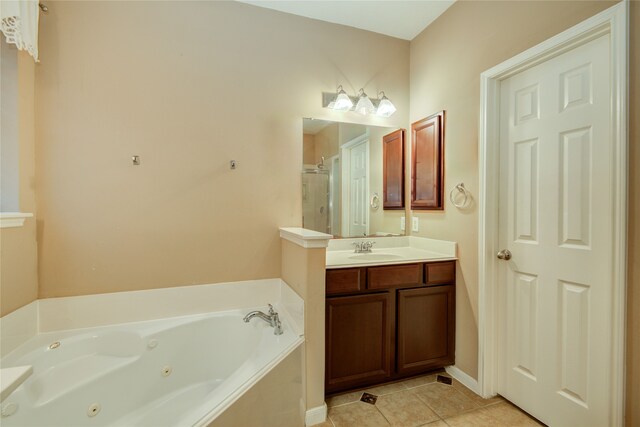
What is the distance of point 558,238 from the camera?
1.53 metres

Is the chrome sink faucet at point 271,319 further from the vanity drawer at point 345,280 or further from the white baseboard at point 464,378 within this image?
the white baseboard at point 464,378

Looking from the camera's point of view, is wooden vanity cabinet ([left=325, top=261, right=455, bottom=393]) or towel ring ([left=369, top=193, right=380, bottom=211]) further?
towel ring ([left=369, top=193, right=380, bottom=211])

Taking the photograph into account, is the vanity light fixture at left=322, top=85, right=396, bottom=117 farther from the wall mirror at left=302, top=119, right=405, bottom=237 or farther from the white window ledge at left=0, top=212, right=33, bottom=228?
the white window ledge at left=0, top=212, right=33, bottom=228

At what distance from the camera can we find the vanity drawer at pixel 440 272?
2.02 m

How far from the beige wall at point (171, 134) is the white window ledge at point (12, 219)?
167 millimetres

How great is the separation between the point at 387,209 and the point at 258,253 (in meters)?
1.19

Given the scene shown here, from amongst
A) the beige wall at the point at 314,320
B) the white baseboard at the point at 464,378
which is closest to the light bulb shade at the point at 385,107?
the beige wall at the point at 314,320

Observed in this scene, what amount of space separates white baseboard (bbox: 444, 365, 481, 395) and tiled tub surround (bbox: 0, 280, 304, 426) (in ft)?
3.90

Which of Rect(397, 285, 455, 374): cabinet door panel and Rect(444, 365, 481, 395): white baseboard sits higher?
Rect(397, 285, 455, 374): cabinet door panel

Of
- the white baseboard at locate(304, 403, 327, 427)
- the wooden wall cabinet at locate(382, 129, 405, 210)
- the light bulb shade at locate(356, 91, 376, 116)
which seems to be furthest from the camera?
the wooden wall cabinet at locate(382, 129, 405, 210)

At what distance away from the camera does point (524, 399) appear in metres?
1.71

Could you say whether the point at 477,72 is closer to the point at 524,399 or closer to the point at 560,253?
the point at 560,253

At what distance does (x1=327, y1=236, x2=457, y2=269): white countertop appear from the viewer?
1926 millimetres

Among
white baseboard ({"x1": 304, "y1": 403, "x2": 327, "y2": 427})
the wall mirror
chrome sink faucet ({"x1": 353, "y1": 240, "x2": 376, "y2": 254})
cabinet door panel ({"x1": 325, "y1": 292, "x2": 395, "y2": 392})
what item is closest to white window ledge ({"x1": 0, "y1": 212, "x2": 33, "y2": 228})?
the wall mirror
